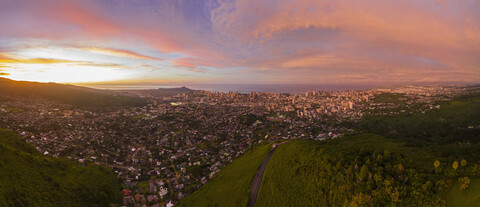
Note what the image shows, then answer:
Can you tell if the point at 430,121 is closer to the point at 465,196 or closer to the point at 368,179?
the point at 368,179

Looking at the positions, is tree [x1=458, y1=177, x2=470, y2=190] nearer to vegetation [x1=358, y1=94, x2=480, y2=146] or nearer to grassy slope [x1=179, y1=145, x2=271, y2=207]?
grassy slope [x1=179, y1=145, x2=271, y2=207]

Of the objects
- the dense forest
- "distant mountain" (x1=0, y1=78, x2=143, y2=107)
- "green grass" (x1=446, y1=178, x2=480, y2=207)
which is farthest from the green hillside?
"distant mountain" (x1=0, y1=78, x2=143, y2=107)

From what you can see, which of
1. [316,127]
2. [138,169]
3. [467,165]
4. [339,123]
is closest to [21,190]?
[138,169]

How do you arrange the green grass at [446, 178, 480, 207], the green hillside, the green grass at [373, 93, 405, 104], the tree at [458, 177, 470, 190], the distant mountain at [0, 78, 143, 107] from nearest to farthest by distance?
the green grass at [446, 178, 480, 207] → the tree at [458, 177, 470, 190] → the green hillside → the distant mountain at [0, 78, 143, 107] → the green grass at [373, 93, 405, 104]

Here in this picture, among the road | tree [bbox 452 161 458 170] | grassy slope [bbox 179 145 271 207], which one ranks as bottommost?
grassy slope [bbox 179 145 271 207]

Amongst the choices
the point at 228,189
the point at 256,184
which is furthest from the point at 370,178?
the point at 228,189

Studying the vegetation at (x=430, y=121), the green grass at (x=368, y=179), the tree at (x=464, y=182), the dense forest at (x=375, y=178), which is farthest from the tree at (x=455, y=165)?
the vegetation at (x=430, y=121)
